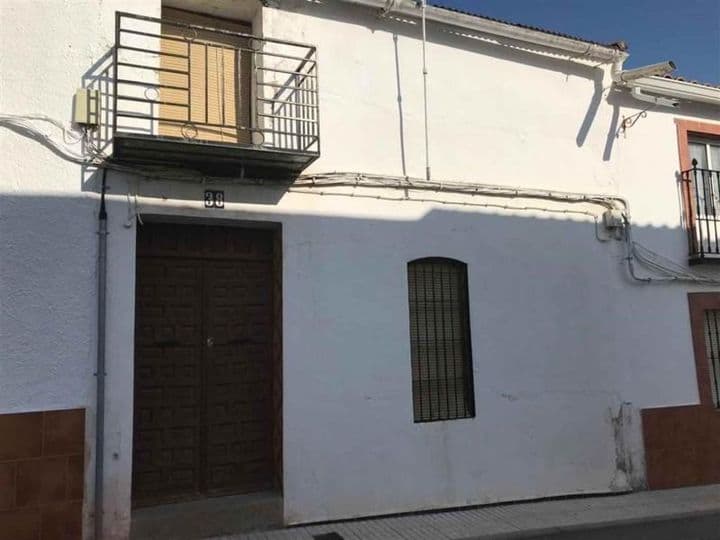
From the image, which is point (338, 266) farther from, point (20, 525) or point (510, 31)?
point (510, 31)

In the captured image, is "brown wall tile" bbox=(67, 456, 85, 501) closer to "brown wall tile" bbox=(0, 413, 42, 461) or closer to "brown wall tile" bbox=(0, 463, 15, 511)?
"brown wall tile" bbox=(0, 413, 42, 461)

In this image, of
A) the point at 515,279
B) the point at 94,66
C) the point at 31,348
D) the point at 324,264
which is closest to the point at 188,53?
the point at 94,66

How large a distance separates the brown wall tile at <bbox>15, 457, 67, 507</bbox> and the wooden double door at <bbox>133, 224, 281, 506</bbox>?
701mm

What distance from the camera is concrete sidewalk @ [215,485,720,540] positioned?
201 inches

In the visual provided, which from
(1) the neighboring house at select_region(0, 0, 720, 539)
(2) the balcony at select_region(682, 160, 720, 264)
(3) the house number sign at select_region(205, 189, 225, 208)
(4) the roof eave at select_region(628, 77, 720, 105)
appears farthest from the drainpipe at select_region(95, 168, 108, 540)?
(2) the balcony at select_region(682, 160, 720, 264)

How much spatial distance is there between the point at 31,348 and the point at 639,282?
673 cm

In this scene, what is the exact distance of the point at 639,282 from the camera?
23.8 feet

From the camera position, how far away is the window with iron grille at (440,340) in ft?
20.1

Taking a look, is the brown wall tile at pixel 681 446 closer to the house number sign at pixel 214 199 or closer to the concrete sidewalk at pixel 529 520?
the concrete sidewalk at pixel 529 520

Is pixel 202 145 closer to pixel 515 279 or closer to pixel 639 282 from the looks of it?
pixel 515 279

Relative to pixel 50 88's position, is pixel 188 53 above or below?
above

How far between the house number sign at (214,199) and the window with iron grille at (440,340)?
2126mm

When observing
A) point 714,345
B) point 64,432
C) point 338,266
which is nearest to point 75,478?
Result: point 64,432

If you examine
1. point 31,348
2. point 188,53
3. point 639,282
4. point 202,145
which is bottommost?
point 31,348
